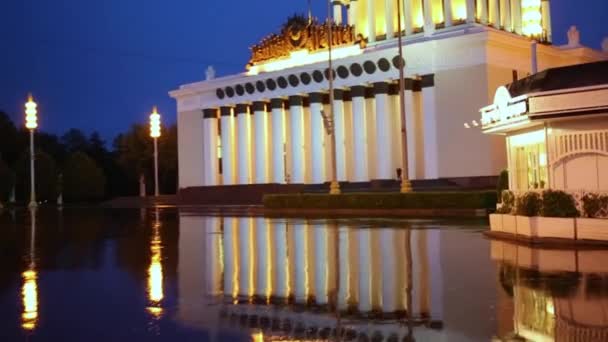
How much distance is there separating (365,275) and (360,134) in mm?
41279

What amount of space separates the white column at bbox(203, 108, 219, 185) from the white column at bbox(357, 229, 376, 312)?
43.8 meters

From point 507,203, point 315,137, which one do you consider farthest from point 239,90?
point 507,203

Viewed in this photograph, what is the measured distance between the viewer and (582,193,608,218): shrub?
16.9m

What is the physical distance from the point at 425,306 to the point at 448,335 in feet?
5.71

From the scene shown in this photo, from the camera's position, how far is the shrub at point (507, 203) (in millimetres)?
19859

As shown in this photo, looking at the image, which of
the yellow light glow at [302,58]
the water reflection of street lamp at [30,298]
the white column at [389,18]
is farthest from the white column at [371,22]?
the water reflection of street lamp at [30,298]

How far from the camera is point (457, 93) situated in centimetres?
4822

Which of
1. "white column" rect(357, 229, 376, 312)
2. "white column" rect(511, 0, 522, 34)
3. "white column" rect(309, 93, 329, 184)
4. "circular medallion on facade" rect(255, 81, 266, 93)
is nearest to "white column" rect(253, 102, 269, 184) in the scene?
"circular medallion on facade" rect(255, 81, 266, 93)

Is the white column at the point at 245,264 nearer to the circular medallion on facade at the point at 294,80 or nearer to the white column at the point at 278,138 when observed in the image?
the circular medallion on facade at the point at 294,80

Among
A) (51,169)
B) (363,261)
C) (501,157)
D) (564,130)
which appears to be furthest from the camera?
(51,169)

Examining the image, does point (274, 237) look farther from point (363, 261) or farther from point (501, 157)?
point (501, 157)

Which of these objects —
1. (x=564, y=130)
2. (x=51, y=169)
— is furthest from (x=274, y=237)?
(x=51, y=169)

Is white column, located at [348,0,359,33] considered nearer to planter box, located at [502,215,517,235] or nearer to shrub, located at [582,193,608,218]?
planter box, located at [502,215,517,235]

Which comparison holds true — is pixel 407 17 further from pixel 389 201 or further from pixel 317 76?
pixel 389 201
